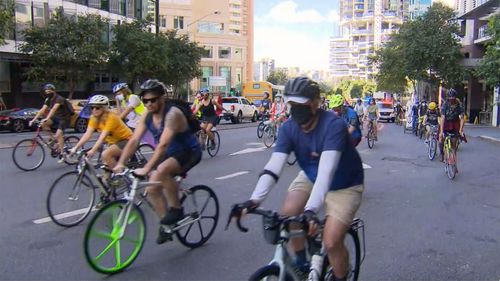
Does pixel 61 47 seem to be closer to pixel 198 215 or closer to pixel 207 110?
pixel 207 110

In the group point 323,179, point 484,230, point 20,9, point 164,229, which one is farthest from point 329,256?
point 20,9

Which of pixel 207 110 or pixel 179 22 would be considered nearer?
pixel 207 110

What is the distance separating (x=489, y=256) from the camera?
5590 mm

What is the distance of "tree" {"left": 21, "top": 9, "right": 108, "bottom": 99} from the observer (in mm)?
28141

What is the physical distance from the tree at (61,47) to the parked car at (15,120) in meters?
4.96

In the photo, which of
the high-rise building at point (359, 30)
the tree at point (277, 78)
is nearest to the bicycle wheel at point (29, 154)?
the tree at point (277, 78)

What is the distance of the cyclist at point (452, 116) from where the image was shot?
36.1 feet

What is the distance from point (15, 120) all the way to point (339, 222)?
901 inches

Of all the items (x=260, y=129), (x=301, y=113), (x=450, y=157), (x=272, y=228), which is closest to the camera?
(x=272, y=228)

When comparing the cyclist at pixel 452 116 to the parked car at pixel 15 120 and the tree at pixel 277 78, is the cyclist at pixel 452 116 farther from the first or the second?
the tree at pixel 277 78

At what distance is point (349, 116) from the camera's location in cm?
891

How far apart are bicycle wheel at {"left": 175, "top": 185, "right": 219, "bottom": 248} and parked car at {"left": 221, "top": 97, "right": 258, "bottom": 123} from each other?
27.9 m

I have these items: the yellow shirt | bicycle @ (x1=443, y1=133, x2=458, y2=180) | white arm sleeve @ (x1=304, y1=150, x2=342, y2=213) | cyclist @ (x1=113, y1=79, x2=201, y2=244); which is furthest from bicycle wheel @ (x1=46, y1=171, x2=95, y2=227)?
bicycle @ (x1=443, y1=133, x2=458, y2=180)

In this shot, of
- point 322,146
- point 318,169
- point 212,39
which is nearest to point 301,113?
point 322,146
